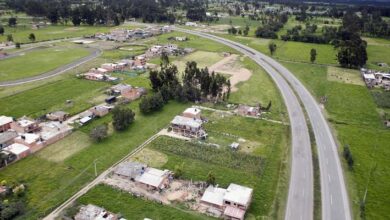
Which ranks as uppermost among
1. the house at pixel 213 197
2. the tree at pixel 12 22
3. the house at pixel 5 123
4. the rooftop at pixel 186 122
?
the tree at pixel 12 22

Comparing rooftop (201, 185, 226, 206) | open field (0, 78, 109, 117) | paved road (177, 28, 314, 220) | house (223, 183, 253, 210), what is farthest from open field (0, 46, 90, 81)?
house (223, 183, 253, 210)

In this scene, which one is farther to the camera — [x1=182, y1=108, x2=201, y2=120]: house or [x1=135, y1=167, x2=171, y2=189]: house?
[x1=182, y1=108, x2=201, y2=120]: house

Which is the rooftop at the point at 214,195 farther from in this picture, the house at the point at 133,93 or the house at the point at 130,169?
the house at the point at 133,93

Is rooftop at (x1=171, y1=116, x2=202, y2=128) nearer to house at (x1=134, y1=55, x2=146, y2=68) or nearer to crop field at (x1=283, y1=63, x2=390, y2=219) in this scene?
crop field at (x1=283, y1=63, x2=390, y2=219)

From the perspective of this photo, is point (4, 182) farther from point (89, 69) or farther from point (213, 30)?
point (213, 30)

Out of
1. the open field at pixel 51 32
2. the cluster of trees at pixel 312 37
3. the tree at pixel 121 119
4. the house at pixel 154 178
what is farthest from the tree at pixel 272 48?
the house at pixel 154 178

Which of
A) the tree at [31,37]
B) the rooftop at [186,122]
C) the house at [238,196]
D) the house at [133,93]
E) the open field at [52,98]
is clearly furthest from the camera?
the tree at [31,37]

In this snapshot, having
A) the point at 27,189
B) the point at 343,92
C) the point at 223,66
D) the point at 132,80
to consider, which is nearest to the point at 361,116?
the point at 343,92
